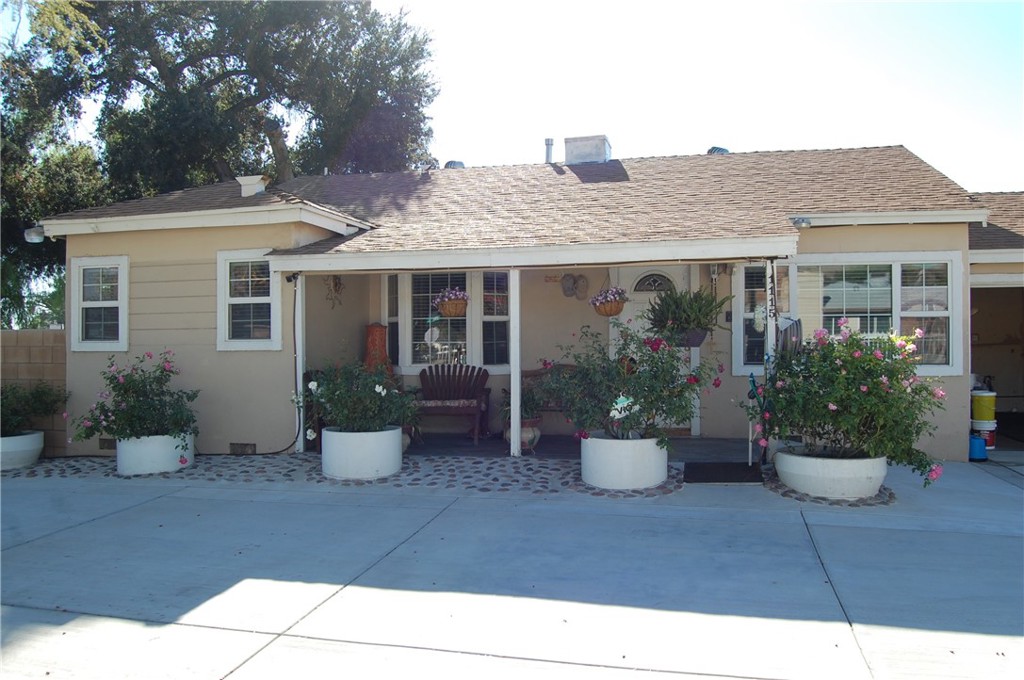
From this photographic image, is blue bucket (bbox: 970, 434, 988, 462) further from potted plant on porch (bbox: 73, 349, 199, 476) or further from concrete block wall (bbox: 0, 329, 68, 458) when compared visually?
concrete block wall (bbox: 0, 329, 68, 458)

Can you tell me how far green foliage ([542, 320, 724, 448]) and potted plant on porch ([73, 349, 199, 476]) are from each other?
4.24 meters

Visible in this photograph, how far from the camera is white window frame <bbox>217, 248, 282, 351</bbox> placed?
340 inches

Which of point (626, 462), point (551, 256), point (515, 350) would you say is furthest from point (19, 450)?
point (626, 462)

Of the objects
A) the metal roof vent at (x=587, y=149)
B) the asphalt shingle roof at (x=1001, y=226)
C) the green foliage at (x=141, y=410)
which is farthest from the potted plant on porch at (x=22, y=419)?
the asphalt shingle roof at (x=1001, y=226)

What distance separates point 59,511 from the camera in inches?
256

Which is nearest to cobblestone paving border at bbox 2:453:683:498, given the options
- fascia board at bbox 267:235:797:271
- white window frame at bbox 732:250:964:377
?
fascia board at bbox 267:235:797:271

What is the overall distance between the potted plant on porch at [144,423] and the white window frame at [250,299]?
0.79 m

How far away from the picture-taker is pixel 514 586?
4.50 metres

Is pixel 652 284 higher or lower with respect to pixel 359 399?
higher

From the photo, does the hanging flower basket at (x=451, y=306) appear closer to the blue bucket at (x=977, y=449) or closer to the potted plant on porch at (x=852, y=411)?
the potted plant on porch at (x=852, y=411)

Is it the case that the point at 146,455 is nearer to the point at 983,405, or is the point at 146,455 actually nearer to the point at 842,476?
the point at 842,476

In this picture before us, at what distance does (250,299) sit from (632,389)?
191 inches

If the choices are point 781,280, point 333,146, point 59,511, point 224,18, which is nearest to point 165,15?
point 224,18

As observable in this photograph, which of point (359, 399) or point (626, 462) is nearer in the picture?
point (626, 462)
